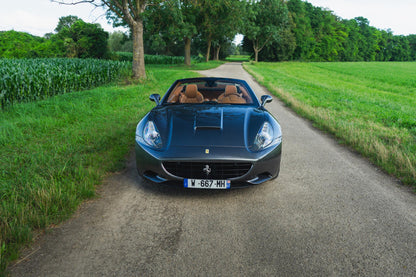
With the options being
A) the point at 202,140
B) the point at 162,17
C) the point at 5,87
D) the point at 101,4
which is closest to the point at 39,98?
the point at 5,87

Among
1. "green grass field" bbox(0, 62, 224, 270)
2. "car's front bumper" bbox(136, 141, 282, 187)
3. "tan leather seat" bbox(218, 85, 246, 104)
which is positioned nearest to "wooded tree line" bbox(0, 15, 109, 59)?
"green grass field" bbox(0, 62, 224, 270)

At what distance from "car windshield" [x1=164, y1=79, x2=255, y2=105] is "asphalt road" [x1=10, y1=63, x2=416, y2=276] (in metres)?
1.46

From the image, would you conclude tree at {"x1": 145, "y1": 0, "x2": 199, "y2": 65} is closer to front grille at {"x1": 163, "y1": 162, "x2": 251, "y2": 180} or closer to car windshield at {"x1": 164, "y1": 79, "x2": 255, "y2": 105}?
car windshield at {"x1": 164, "y1": 79, "x2": 255, "y2": 105}

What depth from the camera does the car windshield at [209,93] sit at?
184 inches

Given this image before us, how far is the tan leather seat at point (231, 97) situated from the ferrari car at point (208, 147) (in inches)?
19.9

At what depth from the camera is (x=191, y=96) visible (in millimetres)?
4848

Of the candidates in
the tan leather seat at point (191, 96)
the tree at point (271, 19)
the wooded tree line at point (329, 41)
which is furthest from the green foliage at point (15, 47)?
the tan leather seat at point (191, 96)

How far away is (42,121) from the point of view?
660 cm

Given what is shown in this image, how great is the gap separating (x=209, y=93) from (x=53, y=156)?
2.78 meters

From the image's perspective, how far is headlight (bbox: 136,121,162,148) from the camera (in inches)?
136

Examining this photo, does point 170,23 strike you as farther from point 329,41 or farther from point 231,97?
point 329,41

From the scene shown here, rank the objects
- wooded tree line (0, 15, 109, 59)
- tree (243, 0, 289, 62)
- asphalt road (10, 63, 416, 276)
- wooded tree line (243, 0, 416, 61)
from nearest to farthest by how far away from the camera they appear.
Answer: asphalt road (10, 63, 416, 276) → wooded tree line (0, 15, 109, 59) → tree (243, 0, 289, 62) → wooded tree line (243, 0, 416, 61)

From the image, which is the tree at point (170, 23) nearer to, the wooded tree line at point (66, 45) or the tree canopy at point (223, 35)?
the tree canopy at point (223, 35)

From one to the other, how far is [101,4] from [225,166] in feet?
47.2
